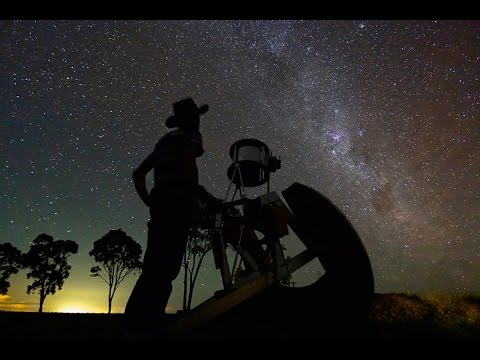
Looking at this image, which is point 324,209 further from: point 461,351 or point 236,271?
point 461,351

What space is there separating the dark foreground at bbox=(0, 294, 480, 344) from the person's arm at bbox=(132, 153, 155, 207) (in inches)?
52.8

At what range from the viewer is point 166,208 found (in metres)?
3.00

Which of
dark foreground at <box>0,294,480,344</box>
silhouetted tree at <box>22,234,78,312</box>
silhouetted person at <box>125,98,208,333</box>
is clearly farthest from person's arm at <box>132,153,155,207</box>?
silhouetted tree at <box>22,234,78,312</box>

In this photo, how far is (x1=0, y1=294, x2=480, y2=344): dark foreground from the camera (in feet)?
12.2

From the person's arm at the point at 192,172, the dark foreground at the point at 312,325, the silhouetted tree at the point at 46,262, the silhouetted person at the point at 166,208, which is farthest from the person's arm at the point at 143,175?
the silhouetted tree at the point at 46,262

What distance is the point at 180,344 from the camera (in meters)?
1.56

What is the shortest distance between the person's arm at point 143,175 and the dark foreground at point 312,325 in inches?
52.8

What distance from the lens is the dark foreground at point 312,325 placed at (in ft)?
12.2

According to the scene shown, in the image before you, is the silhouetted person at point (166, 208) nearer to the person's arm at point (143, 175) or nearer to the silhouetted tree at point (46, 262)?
the person's arm at point (143, 175)

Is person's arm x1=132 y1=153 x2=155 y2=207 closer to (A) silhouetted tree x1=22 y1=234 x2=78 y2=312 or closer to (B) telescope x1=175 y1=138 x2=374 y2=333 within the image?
(B) telescope x1=175 y1=138 x2=374 y2=333

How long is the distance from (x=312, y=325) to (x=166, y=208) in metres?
2.65
